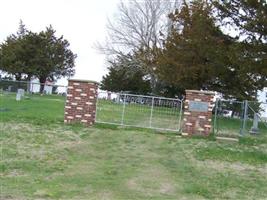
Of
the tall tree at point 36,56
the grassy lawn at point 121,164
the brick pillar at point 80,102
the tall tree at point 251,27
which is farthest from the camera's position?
the tall tree at point 36,56

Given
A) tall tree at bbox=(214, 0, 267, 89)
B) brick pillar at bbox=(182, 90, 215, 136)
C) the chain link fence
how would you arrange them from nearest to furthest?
brick pillar at bbox=(182, 90, 215, 136) → the chain link fence → tall tree at bbox=(214, 0, 267, 89)

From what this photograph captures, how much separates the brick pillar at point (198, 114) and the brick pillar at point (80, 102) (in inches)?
132

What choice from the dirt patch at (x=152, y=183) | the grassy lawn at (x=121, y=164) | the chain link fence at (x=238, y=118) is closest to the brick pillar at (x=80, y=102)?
the grassy lawn at (x=121, y=164)

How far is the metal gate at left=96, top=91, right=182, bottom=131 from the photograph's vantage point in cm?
1977

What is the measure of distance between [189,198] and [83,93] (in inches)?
392

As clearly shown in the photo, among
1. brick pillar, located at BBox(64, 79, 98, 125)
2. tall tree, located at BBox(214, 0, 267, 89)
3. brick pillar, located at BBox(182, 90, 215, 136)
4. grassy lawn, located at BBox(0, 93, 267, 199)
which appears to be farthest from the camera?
tall tree, located at BBox(214, 0, 267, 89)

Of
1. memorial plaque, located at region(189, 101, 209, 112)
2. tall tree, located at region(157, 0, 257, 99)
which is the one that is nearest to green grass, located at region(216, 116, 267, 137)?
memorial plaque, located at region(189, 101, 209, 112)

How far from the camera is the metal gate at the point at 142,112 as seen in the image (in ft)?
Result: 64.8

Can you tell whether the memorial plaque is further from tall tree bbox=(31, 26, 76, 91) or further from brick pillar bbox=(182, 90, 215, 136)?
tall tree bbox=(31, 26, 76, 91)

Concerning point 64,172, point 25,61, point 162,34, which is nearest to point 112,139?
point 64,172

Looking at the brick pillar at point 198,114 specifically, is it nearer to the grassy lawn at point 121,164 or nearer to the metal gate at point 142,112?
the grassy lawn at point 121,164

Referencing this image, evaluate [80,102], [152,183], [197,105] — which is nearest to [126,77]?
[80,102]

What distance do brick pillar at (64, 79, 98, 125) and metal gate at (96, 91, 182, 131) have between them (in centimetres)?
122

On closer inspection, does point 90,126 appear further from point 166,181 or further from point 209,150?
point 166,181
